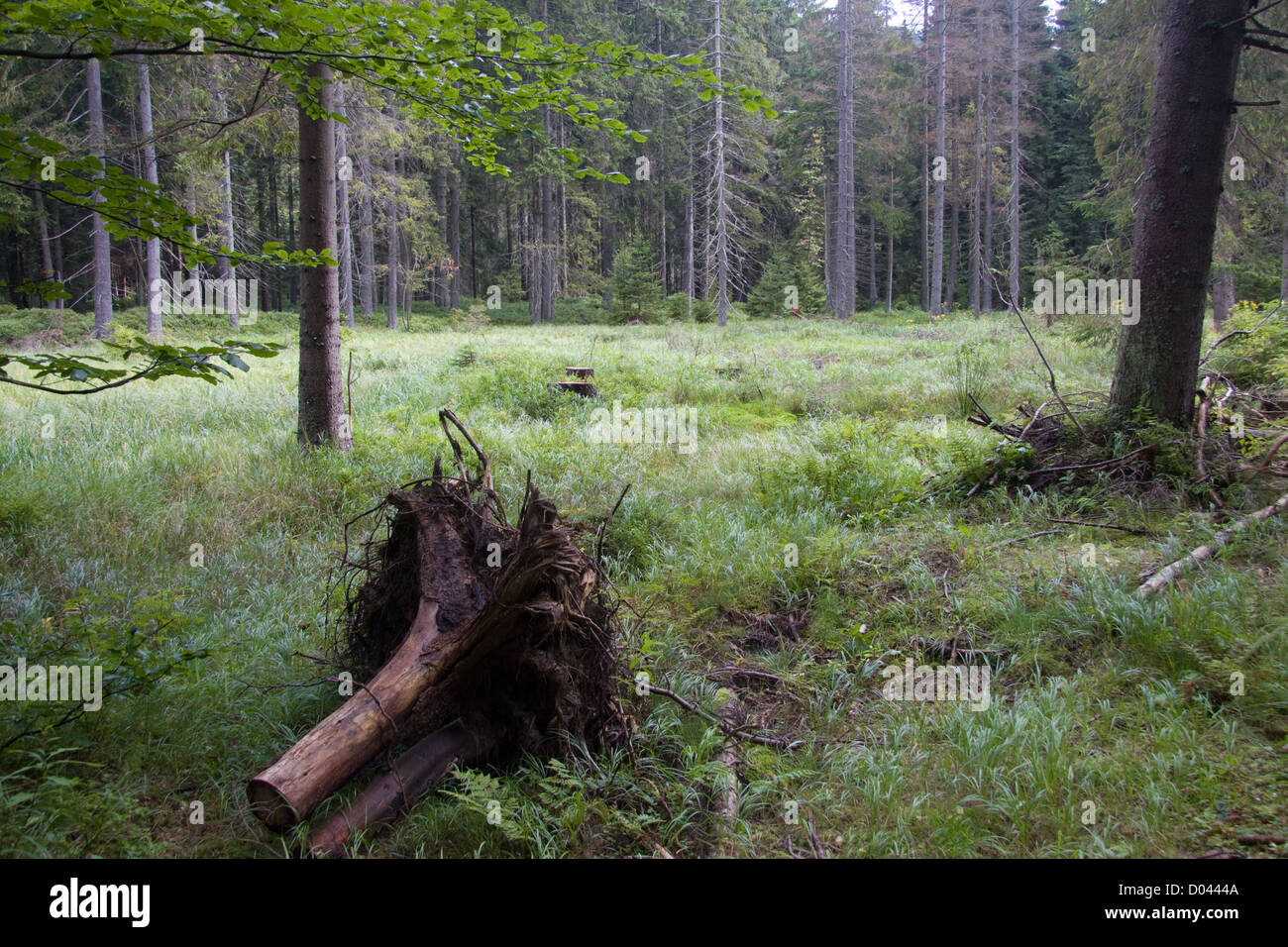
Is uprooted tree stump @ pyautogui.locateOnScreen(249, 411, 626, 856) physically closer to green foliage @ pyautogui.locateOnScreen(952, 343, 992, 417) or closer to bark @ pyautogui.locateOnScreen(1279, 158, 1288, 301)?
green foliage @ pyautogui.locateOnScreen(952, 343, 992, 417)

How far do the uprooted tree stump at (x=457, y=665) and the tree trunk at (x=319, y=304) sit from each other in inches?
178

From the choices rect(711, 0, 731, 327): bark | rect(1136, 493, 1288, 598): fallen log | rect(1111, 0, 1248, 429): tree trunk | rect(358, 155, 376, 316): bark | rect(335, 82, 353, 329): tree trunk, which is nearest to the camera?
rect(1136, 493, 1288, 598): fallen log

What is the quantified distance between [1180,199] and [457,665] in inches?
278

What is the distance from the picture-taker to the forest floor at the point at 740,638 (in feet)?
9.37

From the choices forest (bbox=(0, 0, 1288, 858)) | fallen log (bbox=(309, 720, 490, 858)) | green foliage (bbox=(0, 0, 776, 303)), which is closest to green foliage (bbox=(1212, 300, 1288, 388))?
forest (bbox=(0, 0, 1288, 858))

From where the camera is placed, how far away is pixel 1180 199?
606cm

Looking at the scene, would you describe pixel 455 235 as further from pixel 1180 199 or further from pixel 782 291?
pixel 1180 199

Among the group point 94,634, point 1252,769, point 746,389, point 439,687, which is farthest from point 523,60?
point 746,389

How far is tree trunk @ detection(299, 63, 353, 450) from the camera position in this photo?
7.34m

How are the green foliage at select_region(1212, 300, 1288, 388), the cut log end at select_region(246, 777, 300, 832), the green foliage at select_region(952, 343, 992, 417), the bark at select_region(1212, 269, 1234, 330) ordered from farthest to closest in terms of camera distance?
the bark at select_region(1212, 269, 1234, 330)
the green foliage at select_region(952, 343, 992, 417)
the green foliage at select_region(1212, 300, 1288, 388)
the cut log end at select_region(246, 777, 300, 832)

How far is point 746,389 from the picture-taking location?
1183cm

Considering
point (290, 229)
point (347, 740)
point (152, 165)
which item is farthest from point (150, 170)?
point (290, 229)

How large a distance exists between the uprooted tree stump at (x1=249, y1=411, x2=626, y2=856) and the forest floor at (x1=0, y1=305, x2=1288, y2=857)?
0.18 metres

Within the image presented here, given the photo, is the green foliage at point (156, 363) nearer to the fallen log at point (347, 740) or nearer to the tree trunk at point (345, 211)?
the fallen log at point (347, 740)
